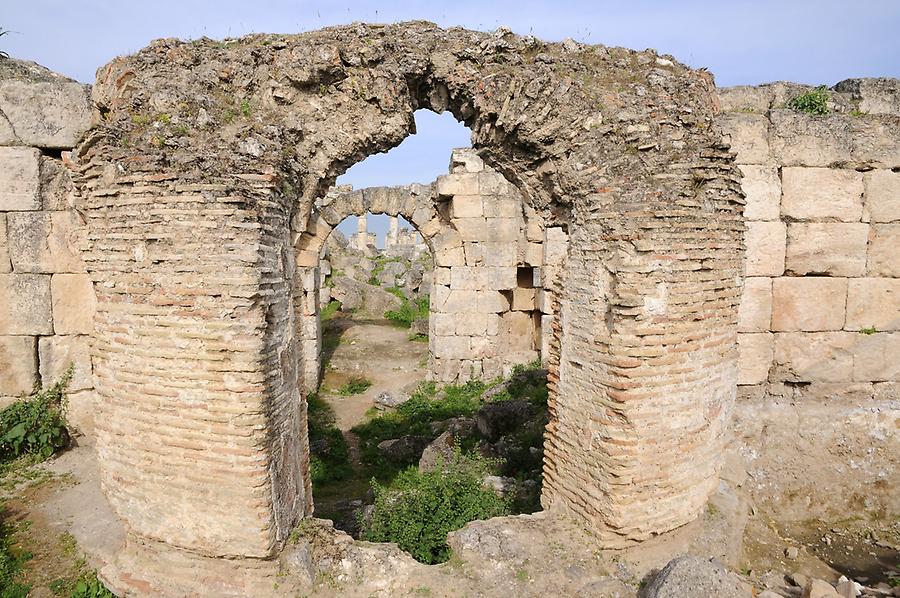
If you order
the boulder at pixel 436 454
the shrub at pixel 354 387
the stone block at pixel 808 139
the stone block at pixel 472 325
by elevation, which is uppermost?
the stone block at pixel 808 139

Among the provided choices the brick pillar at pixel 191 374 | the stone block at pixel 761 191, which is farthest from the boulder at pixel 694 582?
the stone block at pixel 761 191

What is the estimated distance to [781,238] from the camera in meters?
6.22

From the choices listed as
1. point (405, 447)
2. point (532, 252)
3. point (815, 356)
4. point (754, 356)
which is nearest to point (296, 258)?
point (405, 447)

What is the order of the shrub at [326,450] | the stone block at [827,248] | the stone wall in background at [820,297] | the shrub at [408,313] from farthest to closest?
1. the shrub at [408,313]
2. the shrub at [326,450]
3. the stone block at [827,248]
4. the stone wall in background at [820,297]

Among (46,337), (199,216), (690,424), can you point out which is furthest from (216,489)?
(46,337)

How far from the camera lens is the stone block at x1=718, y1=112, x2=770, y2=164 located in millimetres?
6039

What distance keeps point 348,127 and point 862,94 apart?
5.97m

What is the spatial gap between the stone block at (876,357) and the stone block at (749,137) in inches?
99.2

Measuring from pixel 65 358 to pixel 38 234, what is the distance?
4.82 ft

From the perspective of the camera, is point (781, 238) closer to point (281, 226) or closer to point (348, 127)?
point (348, 127)

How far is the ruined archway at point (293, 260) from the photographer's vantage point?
3732mm

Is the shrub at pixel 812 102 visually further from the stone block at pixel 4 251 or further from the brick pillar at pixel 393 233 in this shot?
the brick pillar at pixel 393 233

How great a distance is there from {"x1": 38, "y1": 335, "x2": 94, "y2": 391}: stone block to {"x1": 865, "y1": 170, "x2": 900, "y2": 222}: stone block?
9265 millimetres

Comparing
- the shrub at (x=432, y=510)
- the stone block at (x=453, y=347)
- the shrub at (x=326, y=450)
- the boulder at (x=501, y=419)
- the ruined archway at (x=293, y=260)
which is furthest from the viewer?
the stone block at (x=453, y=347)
